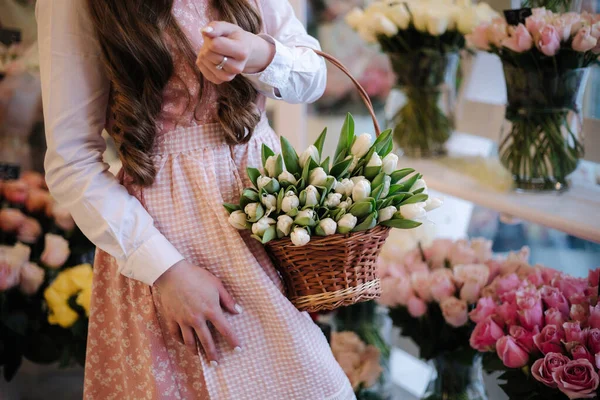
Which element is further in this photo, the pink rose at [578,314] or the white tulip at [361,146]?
the pink rose at [578,314]

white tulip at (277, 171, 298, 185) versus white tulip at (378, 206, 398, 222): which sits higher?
white tulip at (277, 171, 298, 185)

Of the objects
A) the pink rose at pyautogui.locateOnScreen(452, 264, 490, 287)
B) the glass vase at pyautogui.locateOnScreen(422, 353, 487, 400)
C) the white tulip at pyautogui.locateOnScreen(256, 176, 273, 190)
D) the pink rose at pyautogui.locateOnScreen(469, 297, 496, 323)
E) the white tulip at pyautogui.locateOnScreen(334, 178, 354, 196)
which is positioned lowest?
the glass vase at pyautogui.locateOnScreen(422, 353, 487, 400)

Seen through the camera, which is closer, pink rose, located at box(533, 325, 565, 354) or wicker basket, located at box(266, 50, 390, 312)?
wicker basket, located at box(266, 50, 390, 312)

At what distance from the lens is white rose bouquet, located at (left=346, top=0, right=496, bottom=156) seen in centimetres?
155

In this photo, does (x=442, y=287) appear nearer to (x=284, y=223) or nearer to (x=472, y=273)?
(x=472, y=273)

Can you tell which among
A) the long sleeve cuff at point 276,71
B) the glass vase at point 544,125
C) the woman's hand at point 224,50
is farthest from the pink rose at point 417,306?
the woman's hand at point 224,50

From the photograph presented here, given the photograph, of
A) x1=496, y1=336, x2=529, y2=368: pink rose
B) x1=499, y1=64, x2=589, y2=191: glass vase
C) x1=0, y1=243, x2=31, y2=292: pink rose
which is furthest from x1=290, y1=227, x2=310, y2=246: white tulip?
x1=0, y1=243, x2=31, y2=292: pink rose

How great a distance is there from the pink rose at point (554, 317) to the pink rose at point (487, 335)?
0.31 ft

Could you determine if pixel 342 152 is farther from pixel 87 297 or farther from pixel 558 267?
pixel 558 267

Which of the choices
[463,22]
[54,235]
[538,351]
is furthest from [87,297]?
[463,22]

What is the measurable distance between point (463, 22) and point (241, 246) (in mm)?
927

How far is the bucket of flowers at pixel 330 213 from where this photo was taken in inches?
33.4

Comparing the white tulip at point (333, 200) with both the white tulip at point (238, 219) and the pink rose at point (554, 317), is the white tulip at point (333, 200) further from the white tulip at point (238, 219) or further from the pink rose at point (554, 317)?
the pink rose at point (554, 317)

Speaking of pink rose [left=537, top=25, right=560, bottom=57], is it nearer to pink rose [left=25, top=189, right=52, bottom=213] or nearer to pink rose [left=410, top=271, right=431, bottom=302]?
pink rose [left=410, top=271, right=431, bottom=302]
